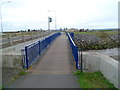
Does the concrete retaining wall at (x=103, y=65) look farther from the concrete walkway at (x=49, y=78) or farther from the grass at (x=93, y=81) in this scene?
the concrete walkway at (x=49, y=78)

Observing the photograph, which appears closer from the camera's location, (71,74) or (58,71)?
(71,74)

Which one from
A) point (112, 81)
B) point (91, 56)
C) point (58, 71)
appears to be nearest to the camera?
point (112, 81)

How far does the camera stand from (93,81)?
19.5 ft

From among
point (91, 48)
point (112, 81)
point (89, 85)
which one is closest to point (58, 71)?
point (89, 85)

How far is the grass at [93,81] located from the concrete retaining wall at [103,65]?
175 millimetres

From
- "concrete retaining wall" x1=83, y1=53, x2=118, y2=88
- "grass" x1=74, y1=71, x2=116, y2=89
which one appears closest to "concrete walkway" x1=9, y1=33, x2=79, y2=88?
"grass" x1=74, y1=71, x2=116, y2=89

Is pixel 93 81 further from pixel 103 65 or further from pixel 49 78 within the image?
pixel 49 78

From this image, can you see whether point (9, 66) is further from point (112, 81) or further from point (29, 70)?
point (112, 81)

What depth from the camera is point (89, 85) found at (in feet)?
A: 17.7

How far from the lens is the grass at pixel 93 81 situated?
5359 mm

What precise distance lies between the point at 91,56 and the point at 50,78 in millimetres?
2536

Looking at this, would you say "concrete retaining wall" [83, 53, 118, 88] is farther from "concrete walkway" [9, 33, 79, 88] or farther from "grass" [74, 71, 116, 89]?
"concrete walkway" [9, 33, 79, 88]

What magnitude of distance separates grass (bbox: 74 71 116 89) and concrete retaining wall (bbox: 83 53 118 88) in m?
0.18

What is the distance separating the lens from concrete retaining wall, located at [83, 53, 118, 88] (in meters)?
5.23
